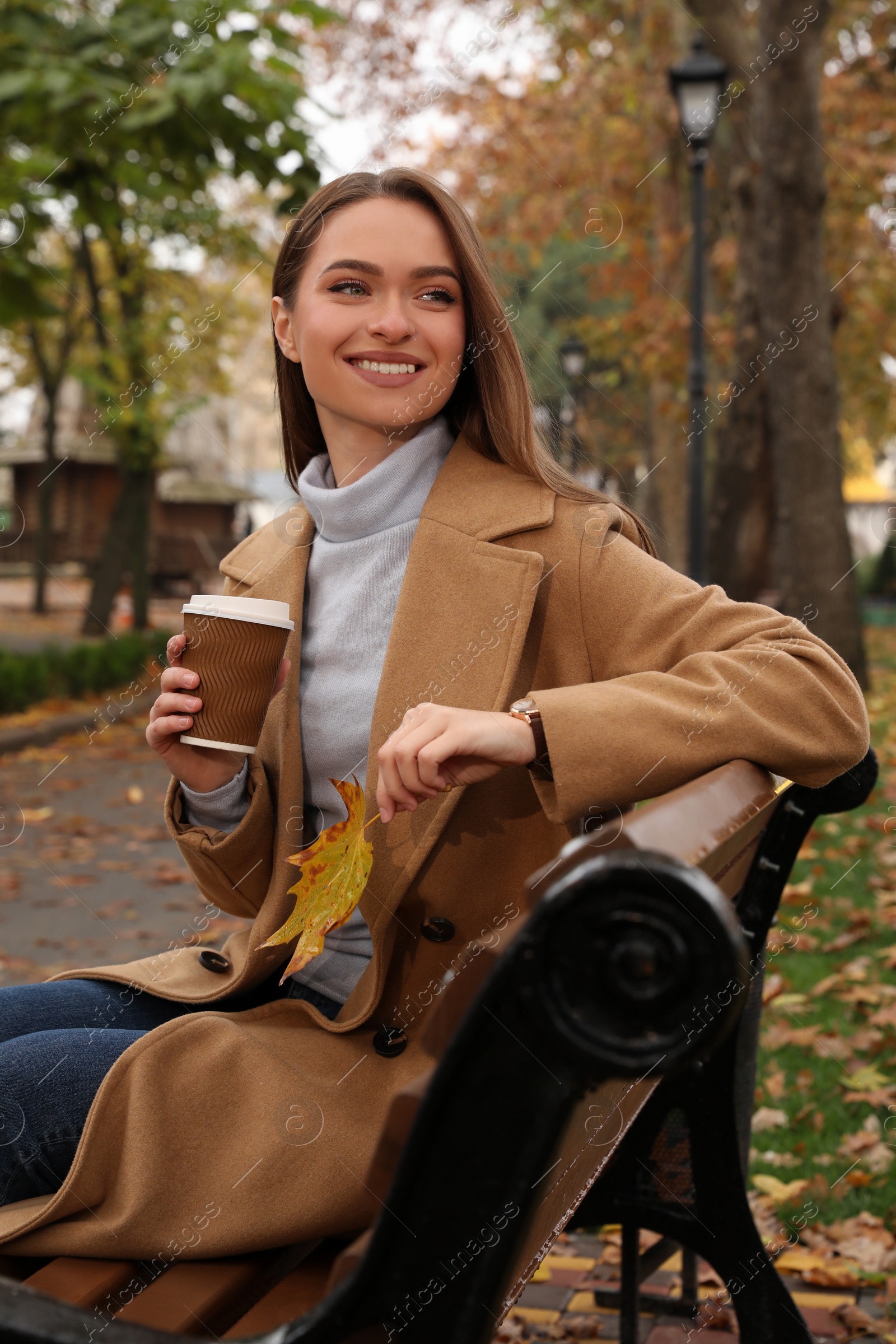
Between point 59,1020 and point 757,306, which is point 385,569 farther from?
point 757,306

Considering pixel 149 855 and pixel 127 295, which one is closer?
pixel 149 855

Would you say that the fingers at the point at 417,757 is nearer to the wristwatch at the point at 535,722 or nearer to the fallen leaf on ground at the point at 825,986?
the wristwatch at the point at 535,722

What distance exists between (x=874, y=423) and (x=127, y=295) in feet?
52.9

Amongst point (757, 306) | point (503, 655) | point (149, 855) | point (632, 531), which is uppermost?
point (757, 306)

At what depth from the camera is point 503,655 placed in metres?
1.99

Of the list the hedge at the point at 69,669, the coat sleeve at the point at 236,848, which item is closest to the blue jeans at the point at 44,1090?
the coat sleeve at the point at 236,848

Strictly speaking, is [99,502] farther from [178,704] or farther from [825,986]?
[178,704]

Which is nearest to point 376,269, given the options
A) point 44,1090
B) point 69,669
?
point 44,1090

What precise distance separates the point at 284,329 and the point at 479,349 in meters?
0.42

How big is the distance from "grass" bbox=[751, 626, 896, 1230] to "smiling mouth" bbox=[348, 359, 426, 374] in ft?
7.21

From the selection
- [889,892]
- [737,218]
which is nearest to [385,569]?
[889,892]

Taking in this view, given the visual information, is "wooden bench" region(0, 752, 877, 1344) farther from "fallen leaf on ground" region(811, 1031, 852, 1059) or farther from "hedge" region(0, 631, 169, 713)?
"hedge" region(0, 631, 169, 713)

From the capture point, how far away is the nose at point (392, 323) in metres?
2.16

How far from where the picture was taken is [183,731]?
201cm
